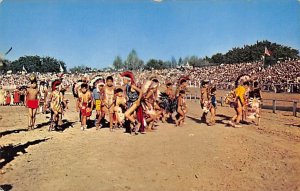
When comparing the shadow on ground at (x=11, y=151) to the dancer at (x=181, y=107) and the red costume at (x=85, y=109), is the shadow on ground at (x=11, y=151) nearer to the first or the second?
the red costume at (x=85, y=109)

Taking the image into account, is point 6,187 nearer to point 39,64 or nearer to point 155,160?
point 155,160

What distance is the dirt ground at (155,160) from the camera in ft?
19.5

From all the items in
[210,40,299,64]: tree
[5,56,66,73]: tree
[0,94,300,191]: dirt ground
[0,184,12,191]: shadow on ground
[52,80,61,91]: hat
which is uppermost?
[210,40,299,64]: tree

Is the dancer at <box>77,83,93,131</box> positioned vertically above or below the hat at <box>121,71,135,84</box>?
below

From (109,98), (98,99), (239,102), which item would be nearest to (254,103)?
(239,102)

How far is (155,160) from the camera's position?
24.6ft

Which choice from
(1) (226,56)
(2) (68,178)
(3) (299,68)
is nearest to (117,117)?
(2) (68,178)

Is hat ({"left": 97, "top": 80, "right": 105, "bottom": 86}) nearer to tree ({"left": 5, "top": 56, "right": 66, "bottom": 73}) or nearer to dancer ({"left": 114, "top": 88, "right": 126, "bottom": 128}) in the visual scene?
dancer ({"left": 114, "top": 88, "right": 126, "bottom": 128})

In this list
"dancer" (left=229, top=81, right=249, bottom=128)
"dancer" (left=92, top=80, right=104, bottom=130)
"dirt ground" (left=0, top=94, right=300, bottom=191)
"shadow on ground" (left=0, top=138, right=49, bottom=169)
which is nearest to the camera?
"dirt ground" (left=0, top=94, right=300, bottom=191)

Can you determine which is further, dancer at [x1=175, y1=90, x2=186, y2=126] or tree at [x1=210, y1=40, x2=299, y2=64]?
tree at [x1=210, y1=40, x2=299, y2=64]

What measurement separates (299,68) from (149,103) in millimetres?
21220

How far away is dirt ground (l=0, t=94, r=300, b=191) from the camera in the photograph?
19.5 ft

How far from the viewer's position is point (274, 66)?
3288cm

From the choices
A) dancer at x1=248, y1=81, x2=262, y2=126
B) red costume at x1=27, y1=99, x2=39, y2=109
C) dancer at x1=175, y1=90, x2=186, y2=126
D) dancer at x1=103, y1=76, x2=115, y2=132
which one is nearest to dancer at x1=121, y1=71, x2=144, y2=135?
dancer at x1=103, y1=76, x2=115, y2=132
